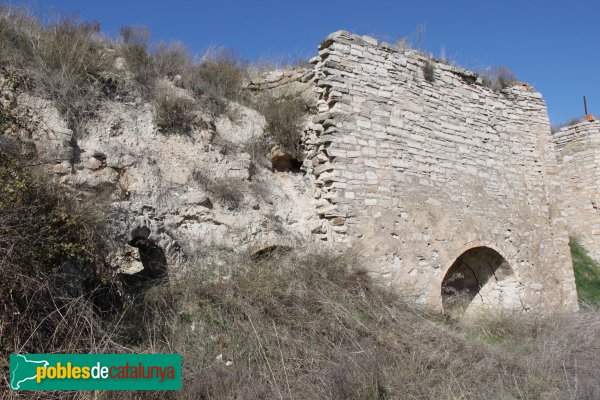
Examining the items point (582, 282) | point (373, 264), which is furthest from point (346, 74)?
point (582, 282)

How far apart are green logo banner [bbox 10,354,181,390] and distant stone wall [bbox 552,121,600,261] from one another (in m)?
11.5

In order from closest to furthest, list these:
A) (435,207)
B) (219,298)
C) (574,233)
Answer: (219,298) → (435,207) → (574,233)

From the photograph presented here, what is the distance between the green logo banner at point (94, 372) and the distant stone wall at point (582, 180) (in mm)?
11486

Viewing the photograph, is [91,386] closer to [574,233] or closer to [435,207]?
[435,207]

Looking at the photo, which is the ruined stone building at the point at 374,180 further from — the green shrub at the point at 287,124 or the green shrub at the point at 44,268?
the green shrub at the point at 44,268

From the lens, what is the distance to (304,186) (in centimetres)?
755

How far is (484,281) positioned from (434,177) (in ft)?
7.39

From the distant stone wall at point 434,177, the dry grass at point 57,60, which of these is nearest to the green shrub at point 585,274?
the distant stone wall at point 434,177

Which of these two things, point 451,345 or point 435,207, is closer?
point 451,345

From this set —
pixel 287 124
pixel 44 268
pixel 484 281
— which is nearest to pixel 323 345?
pixel 44 268

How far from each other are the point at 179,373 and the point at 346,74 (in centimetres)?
503

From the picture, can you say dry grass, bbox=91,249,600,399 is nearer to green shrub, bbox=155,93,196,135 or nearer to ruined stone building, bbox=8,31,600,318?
ruined stone building, bbox=8,31,600,318

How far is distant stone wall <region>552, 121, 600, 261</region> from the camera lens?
12.9m

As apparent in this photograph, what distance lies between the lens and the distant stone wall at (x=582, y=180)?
1291 cm
